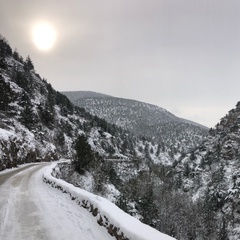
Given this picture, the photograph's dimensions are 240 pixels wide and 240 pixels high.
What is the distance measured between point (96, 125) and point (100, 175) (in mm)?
94965

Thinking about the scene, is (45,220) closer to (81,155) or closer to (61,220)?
(61,220)

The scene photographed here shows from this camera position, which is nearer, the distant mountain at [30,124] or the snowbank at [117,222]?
the snowbank at [117,222]

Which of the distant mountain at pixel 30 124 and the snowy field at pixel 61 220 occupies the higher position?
the distant mountain at pixel 30 124

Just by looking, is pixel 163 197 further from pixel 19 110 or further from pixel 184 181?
pixel 184 181

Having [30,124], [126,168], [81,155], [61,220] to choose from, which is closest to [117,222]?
[61,220]

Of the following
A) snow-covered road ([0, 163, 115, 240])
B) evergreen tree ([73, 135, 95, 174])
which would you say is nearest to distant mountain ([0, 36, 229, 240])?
evergreen tree ([73, 135, 95, 174])

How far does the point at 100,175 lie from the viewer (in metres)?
42.2

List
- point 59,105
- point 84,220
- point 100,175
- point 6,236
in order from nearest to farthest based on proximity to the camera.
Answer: point 6,236 → point 84,220 → point 100,175 → point 59,105

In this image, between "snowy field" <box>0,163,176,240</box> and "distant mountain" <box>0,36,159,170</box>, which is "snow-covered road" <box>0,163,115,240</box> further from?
"distant mountain" <box>0,36,159,170</box>

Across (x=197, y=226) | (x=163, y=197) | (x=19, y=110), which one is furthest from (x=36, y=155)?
(x=197, y=226)


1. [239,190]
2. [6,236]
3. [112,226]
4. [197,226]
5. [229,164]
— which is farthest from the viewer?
[229,164]

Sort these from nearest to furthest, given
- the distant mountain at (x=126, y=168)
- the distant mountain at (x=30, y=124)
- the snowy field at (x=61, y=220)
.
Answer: the snowy field at (x=61, y=220), the distant mountain at (x=30, y=124), the distant mountain at (x=126, y=168)

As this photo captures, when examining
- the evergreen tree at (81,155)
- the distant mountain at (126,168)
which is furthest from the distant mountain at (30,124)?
the evergreen tree at (81,155)

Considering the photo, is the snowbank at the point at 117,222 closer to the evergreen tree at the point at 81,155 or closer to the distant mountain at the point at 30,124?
the distant mountain at the point at 30,124
